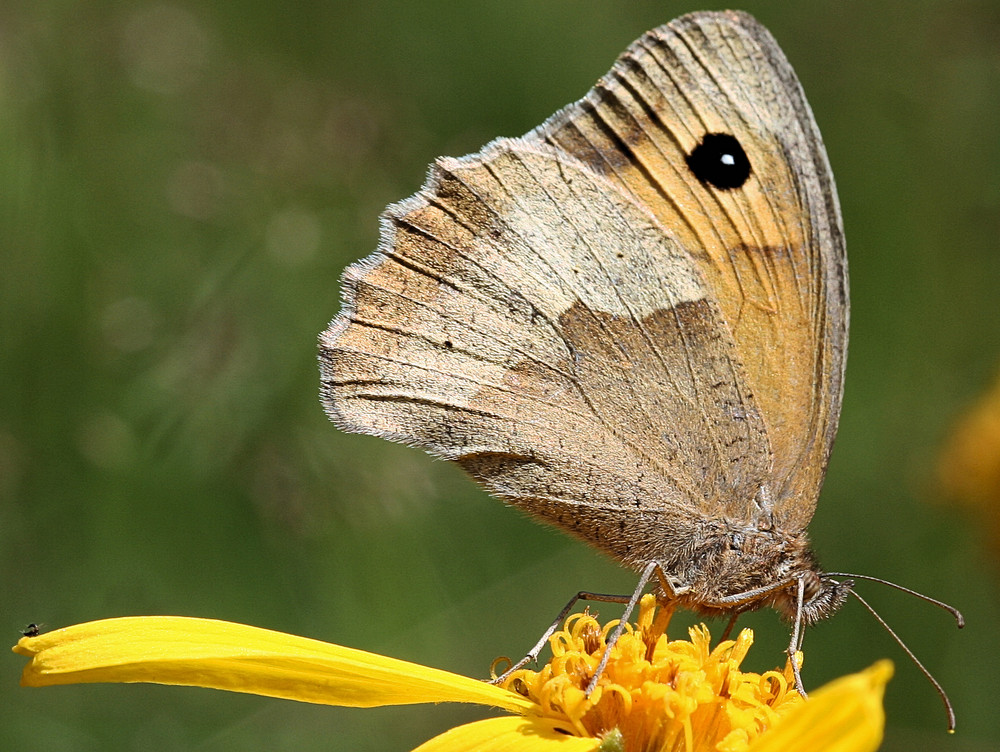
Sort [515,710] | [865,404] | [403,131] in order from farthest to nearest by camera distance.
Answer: [865,404] < [403,131] < [515,710]

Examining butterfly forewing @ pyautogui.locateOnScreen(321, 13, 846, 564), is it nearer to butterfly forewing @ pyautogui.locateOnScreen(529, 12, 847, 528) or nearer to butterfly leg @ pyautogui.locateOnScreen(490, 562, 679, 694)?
butterfly forewing @ pyautogui.locateOnScreen(529, 12, 847, 528)

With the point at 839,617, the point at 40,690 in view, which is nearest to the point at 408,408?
the point at 40,690

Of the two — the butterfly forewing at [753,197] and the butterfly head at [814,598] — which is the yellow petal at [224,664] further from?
the butterfly forewing at [753,197]

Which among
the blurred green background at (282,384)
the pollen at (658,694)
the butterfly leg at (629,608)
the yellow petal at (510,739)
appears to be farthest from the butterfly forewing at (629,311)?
the blurred green background at (282,384)

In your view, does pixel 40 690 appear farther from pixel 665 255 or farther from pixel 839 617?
pixel 839 617

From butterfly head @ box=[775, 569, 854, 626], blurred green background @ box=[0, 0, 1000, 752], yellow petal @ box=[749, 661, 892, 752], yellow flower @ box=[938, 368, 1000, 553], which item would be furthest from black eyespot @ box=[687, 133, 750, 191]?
yellow flower @ box=[938, 368, 1000, 553]
